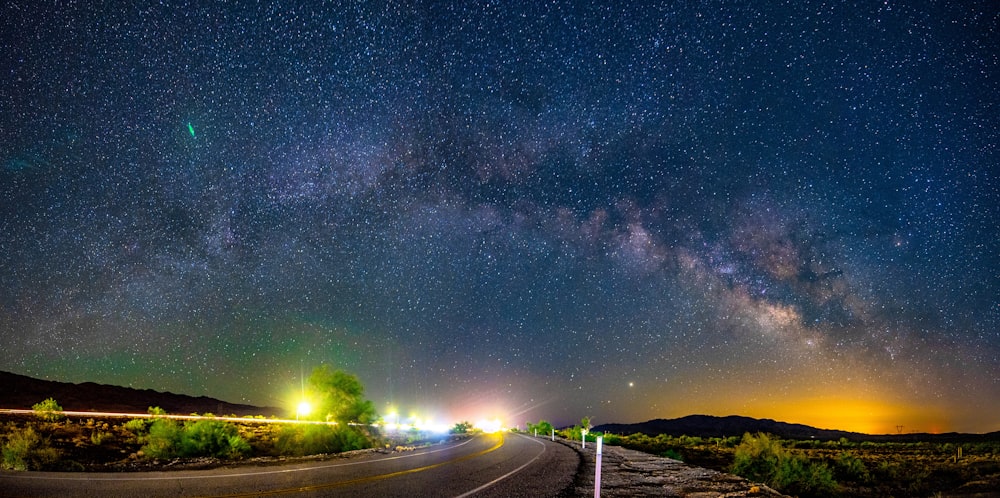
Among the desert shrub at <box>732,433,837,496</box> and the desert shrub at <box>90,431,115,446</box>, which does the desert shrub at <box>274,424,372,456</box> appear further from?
Result: the desert shrub at <box>732,433,837,496</box>

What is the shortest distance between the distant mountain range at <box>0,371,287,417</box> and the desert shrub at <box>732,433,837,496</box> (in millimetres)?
92853

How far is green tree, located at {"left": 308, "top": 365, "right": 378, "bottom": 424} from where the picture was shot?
32.9m

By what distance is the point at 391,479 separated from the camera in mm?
12188

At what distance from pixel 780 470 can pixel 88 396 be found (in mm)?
151200

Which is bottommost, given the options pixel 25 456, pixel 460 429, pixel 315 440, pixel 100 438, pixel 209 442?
pixel 460 429

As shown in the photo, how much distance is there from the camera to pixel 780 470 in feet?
61.4

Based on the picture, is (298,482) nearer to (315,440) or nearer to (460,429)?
(315,440)

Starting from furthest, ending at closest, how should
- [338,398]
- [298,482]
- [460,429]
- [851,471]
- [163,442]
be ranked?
1. [460,429]
2. [338,398]
3. [851,471]
4. [163,442]
5. [298,482]

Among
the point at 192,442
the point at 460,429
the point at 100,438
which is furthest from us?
the point at 460,429

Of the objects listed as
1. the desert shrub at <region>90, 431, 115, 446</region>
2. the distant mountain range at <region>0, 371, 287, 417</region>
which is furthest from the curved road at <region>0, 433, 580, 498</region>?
the distant mountain range at <region>0, 371, 287, 417</region>

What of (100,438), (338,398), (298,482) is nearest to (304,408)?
(338,398)

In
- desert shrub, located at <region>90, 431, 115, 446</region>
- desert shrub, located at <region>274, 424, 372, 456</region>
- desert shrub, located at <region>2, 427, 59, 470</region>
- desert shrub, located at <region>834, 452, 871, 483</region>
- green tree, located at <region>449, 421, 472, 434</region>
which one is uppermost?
desert shrub, located at <region>2, 427, 59, 470</region>

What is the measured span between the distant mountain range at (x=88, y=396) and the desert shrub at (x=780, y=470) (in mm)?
92853

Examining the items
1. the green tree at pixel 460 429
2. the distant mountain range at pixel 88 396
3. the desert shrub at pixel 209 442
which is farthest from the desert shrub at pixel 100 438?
the distant mountain range at pixel 88 396
